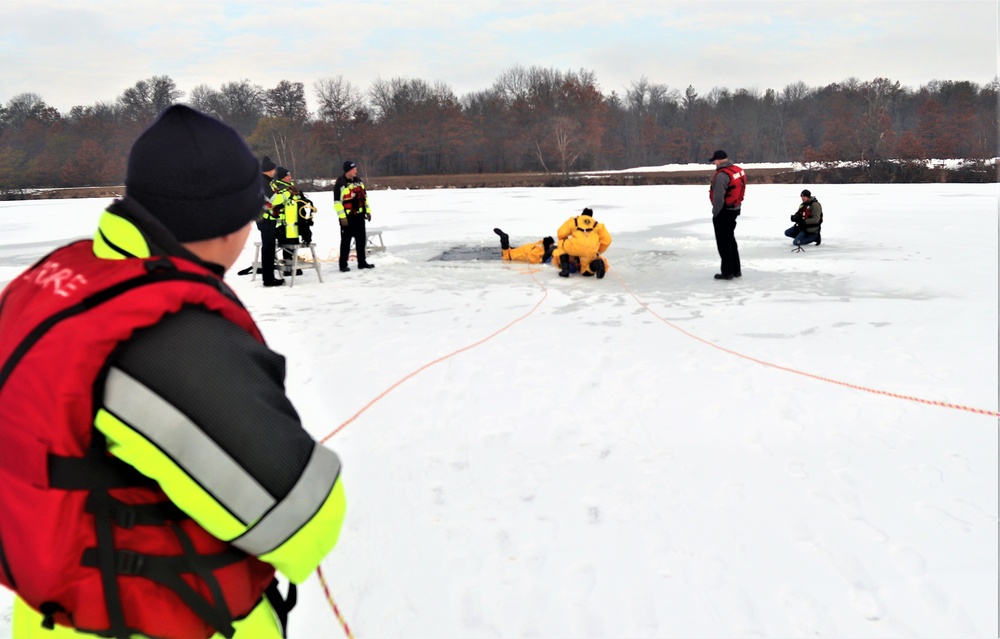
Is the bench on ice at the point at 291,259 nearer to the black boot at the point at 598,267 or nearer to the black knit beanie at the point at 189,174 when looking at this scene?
the black boot at the point at 598,267

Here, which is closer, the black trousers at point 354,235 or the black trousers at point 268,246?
the black trousers at point 268,246

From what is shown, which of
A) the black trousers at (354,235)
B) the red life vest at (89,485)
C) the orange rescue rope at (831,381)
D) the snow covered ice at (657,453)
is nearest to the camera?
the red life vest at (89,485)

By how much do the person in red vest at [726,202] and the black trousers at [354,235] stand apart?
4889 millimetres

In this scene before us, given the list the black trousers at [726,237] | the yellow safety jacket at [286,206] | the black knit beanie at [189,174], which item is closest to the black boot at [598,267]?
the black trousers at [726,237]

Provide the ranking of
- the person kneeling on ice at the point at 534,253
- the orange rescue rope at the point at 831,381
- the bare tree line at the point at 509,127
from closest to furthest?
1. the orange rescue rope at the point at 831,381
2. the person kneeling on ice at the point at 534,253
3. the bare tree line at the point at 509,127

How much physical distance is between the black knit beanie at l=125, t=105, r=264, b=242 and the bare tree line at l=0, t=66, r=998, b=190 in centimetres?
5474

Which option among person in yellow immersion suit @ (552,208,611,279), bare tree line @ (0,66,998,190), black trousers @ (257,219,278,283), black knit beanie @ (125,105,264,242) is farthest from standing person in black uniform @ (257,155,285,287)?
bare tree line @ (0,66,998,190)

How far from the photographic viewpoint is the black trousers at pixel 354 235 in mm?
9609

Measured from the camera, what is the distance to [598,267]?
872 cm

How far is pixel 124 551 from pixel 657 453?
3.11 m

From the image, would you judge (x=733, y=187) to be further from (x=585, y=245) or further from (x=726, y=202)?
(x=585, y=245)

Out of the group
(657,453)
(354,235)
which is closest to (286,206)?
(354,235)

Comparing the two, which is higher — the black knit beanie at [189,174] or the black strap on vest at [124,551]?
the black knit beanie at [189,174]

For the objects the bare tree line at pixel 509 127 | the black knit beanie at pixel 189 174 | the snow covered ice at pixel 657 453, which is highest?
the bare tree line at pixel 509 127
